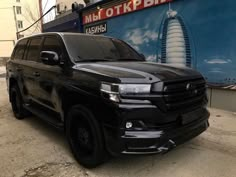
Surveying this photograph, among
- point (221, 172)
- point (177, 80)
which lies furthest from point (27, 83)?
point (221, 172)

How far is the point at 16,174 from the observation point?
3123 millimetres

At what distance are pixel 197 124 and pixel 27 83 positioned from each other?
10.9 feet

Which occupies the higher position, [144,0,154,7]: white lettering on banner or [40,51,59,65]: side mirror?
[144,0,154,7]: white lettering on banner

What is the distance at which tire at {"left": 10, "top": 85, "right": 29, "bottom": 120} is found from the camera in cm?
538

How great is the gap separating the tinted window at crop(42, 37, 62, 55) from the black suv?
0.06 ft

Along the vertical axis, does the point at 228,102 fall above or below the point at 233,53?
below

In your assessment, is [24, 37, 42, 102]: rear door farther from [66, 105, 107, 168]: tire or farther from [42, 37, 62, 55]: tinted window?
[66, 105, 107, 168]: tire

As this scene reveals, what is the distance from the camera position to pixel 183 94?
2934 mm

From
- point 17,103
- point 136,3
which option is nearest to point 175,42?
point 136,3

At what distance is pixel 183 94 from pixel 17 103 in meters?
4.07

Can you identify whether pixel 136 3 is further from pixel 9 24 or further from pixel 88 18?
pixel 9 24

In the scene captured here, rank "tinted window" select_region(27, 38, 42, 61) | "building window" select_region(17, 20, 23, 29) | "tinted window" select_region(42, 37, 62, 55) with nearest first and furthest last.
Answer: "tinted window" select_region(42, 37, 62, 55) → "tinted window" select_region(27, 38, 42, 61) → "building window" select_region(17, 20, 23, 29)

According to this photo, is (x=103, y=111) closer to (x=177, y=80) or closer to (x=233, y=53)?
(x=177, y=80)

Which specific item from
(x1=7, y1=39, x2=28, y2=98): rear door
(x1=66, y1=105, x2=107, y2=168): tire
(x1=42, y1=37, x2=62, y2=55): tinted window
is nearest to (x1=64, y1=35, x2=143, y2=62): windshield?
(x1=42, y1=37, x2=62, y2=55): tinted window
